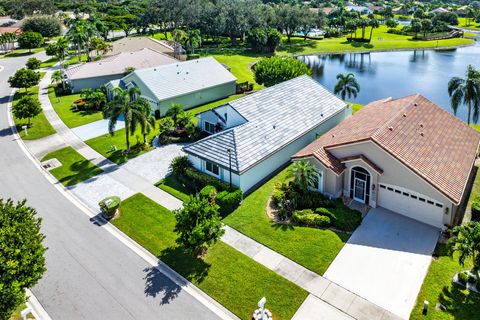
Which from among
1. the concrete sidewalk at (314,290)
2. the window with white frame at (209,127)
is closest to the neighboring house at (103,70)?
the window with white frame at (209,127)

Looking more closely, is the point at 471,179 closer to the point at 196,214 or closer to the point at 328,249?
the point at 328,249

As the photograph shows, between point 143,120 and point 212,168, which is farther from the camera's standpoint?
point 143,120

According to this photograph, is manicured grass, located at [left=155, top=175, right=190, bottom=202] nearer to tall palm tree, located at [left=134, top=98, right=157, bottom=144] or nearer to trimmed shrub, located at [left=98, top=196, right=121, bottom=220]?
trimmed shrub, located at [left=98, top=196, right=121, bottom=220]

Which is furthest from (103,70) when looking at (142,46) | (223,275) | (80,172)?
(223,275)

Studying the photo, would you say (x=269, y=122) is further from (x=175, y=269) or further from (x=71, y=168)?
(x=71, y=168)

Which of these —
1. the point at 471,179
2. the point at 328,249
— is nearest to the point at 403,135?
the point at 471,179

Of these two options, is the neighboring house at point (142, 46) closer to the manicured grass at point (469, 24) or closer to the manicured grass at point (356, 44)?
the manicured grass at point (356, 44)
